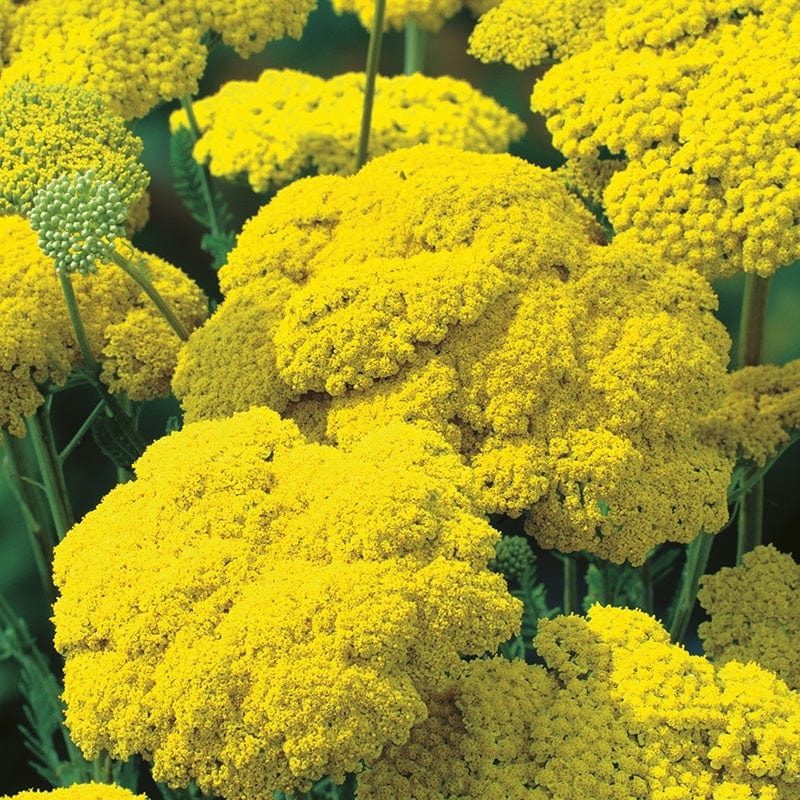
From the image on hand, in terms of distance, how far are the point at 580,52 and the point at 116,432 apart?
638 millimetres

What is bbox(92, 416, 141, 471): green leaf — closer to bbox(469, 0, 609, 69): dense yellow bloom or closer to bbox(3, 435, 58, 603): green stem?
bbox(3, 435, 58, 603): green stem

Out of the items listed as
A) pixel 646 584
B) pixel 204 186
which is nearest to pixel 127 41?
pixel 204 186

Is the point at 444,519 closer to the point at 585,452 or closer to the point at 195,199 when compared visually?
the point at 585,452

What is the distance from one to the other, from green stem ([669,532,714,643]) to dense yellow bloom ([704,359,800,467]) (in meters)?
0.11

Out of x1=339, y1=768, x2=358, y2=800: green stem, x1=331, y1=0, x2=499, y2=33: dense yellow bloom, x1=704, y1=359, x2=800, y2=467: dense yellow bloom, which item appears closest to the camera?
x1=339, y1=768, x2=358, y2=800: green stem

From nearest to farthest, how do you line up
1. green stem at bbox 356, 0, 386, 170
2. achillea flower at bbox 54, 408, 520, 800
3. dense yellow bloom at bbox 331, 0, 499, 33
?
1. achillea flower at bbox 54, 408, 520, 800
2. green stem at bbox 356, 0, 386, 170
3. dense yellow bloom at bbox 331, 0, 499, 33

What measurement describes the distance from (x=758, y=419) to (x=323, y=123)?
0.65 meters

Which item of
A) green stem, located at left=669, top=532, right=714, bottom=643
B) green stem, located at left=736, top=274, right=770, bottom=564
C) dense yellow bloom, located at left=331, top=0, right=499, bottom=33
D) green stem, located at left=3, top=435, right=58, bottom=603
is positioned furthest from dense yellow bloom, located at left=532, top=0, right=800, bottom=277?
green stem, located at left=3, top=435, right=58, bottom=603

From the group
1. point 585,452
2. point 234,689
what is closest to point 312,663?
point 234,689

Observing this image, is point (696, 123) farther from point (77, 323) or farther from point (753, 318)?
point (77, 323)

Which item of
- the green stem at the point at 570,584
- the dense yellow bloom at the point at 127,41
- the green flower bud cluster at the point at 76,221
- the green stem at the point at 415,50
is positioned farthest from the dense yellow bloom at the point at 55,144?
the green stem at the point at 415,50

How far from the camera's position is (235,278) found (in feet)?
4.26

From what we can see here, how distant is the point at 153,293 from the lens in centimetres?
122

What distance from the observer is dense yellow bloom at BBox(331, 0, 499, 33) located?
1.74 m
